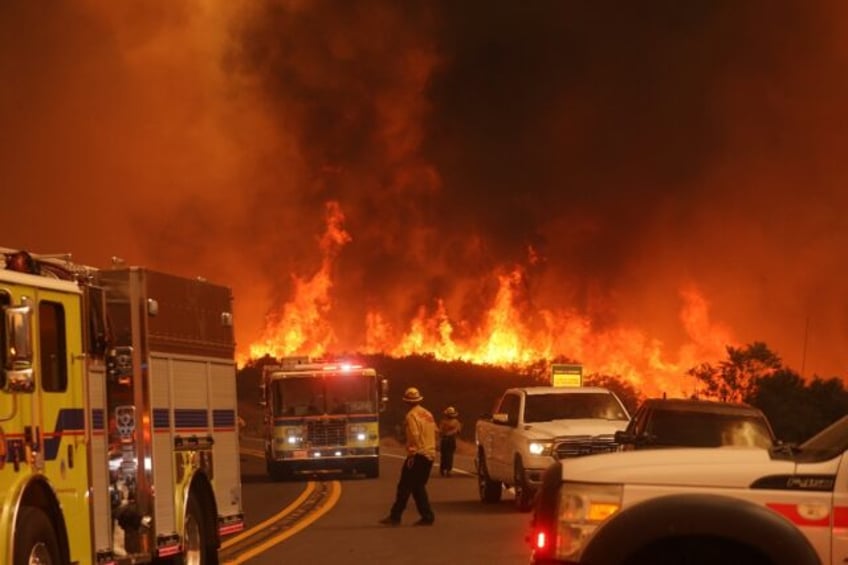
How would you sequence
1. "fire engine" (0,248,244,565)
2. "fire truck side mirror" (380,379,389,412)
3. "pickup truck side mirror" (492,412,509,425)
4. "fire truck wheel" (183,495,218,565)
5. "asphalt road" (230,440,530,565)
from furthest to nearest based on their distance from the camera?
"fire truck side mirror" (380,379,389,412), "pickup truck side mirror" (492,412,509,425), "asphalt road" (230,440,530,565), "fire truck wheel" (183,495,218,565), "fire engine" (0,248,244,565)

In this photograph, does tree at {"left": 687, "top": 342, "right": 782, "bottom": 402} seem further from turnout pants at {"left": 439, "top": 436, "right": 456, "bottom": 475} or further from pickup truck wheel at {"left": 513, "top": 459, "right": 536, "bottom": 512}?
pickup truck wheel at {"left": 513, "top": 459, "right": 536, "bottom": 512}

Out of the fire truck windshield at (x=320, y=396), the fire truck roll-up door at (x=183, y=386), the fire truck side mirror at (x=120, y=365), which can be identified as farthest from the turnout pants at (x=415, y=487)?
the fire truck windshield at (x=320, y=396)

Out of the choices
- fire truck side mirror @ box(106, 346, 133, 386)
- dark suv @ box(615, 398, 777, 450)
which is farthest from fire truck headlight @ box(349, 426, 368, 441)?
fire truck side mirror @ box(106, 346, 133, 386)

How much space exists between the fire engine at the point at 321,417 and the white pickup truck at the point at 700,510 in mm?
29373

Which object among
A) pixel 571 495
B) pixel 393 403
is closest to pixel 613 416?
pixel 571 495

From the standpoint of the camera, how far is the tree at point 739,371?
3226 inches

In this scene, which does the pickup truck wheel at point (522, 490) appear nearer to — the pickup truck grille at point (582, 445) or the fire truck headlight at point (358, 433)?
the pickup truck grille at point (582, 445)

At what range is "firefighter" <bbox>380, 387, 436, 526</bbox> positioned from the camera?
21969mm

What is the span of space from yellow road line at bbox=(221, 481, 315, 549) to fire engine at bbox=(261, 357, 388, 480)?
200 centimetres

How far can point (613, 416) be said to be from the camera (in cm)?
2586

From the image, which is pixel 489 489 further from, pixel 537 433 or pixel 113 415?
pixel 113 415

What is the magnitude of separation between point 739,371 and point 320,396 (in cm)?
5064

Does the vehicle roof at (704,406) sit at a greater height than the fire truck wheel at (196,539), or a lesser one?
greater

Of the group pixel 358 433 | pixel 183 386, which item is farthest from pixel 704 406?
pixel 358 433
